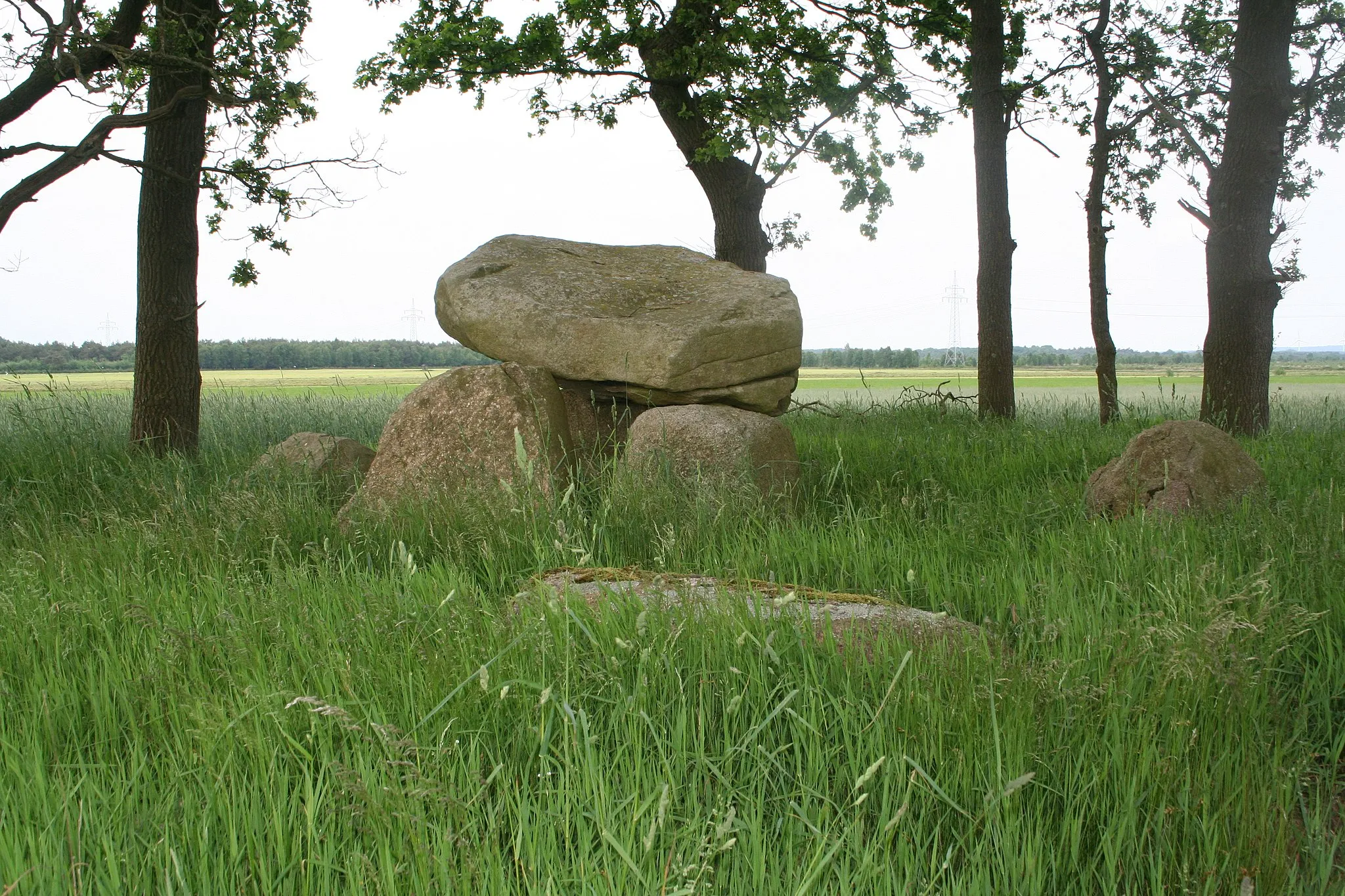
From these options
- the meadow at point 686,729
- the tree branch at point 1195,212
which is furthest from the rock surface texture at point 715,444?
the tree branch at point 1195,212

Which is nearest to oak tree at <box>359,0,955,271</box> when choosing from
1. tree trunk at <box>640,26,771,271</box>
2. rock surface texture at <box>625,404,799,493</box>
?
tree trunk at <box>640,26,771,271</box>

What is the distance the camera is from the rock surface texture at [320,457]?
6500mm

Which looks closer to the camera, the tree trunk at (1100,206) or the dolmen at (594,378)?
the dolmen at (594,378)

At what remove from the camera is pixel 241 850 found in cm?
197

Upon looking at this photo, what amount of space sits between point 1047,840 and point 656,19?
12.2 m

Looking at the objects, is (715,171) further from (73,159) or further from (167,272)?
(73,159)

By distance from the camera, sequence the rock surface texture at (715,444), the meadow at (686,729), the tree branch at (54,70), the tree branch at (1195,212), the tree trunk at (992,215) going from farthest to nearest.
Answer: the tree trunk at (992,215) < the tree branch at (1195,212) < the tree branch at (54,70) < the rock surface texture at (715,444) < the meadow at (686,729)

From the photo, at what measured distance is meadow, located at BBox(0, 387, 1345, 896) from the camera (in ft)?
6.19

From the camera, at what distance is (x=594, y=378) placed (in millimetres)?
6703

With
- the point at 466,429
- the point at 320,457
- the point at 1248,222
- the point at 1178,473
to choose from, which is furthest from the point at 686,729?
the point at 1248,222

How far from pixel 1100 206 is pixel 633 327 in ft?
28.5

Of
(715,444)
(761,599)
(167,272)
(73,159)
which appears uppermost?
(73,159)

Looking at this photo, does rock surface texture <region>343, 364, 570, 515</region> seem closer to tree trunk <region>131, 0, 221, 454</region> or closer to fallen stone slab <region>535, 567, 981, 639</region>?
fallen stone slab <region>535, 567, 981, 639</region>

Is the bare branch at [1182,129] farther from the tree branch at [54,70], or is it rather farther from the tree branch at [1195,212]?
the tree branch at [54,70]
